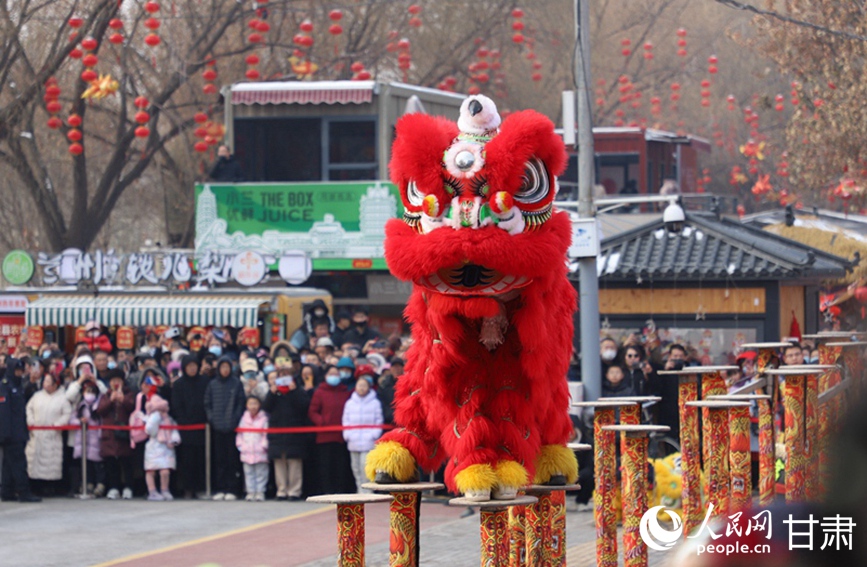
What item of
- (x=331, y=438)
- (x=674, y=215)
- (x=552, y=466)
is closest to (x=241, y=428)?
(x=331, y=438)

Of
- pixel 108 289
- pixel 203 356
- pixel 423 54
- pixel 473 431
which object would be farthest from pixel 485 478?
pixel 423 54

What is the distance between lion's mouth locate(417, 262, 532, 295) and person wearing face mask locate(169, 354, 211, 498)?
→ 8.26 m

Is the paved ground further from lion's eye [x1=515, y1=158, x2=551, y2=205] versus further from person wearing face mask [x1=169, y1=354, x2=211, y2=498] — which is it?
lion's eye [x1=515, y1=158, x2=551, y2=205]

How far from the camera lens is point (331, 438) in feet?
44.7

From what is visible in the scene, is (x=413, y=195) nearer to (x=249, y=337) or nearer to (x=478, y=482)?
(x=478, y=482)

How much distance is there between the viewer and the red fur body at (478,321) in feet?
20.4

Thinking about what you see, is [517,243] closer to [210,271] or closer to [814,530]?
[814,530]

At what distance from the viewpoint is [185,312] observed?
17219 millimetres

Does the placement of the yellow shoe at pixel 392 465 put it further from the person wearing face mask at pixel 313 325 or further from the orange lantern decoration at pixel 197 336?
the orange lantern decoration at pixel 197 336

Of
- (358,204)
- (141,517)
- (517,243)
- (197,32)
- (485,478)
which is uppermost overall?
(197,32)

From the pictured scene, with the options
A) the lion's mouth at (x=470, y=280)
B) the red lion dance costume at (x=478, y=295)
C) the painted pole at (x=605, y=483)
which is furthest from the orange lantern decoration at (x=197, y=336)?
the lion's mouth at (x=470, y=280)

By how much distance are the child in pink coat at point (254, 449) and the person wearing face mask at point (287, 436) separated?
93mm

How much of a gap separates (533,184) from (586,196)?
6071 mm

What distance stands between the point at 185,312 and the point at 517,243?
1161 centimetres
